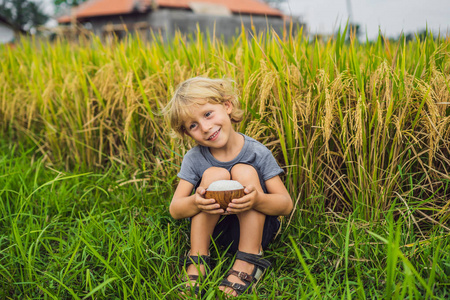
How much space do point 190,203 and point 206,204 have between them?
0.10 m

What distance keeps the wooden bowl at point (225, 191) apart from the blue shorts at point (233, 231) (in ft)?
0.84

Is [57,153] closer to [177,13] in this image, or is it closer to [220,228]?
[220,228]

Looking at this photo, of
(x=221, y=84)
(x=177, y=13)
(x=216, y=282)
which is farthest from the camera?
(x=177, y=13)

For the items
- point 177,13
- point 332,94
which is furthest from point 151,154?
point 177,13

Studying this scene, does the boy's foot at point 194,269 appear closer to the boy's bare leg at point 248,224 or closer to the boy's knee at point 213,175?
the boy's bare leg at point 248,224

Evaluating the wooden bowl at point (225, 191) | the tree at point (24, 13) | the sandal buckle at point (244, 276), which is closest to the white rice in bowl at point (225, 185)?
the wooden bowl at point (225, 191)

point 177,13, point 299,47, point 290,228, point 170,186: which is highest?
point 177,13

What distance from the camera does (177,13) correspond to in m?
16.1

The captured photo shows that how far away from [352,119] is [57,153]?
2.21 m

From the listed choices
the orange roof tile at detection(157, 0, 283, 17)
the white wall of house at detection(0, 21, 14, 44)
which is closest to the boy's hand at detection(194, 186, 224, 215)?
the orange roof tile at detection(157, 0, 283, 17)

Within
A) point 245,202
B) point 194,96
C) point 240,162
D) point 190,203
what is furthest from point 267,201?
point 194,96

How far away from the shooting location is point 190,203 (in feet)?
5.09

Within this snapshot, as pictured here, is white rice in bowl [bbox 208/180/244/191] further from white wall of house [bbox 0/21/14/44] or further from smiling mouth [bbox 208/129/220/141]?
white wall of house [bbox 0/21/14/44]

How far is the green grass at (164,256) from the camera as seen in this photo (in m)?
1.39
